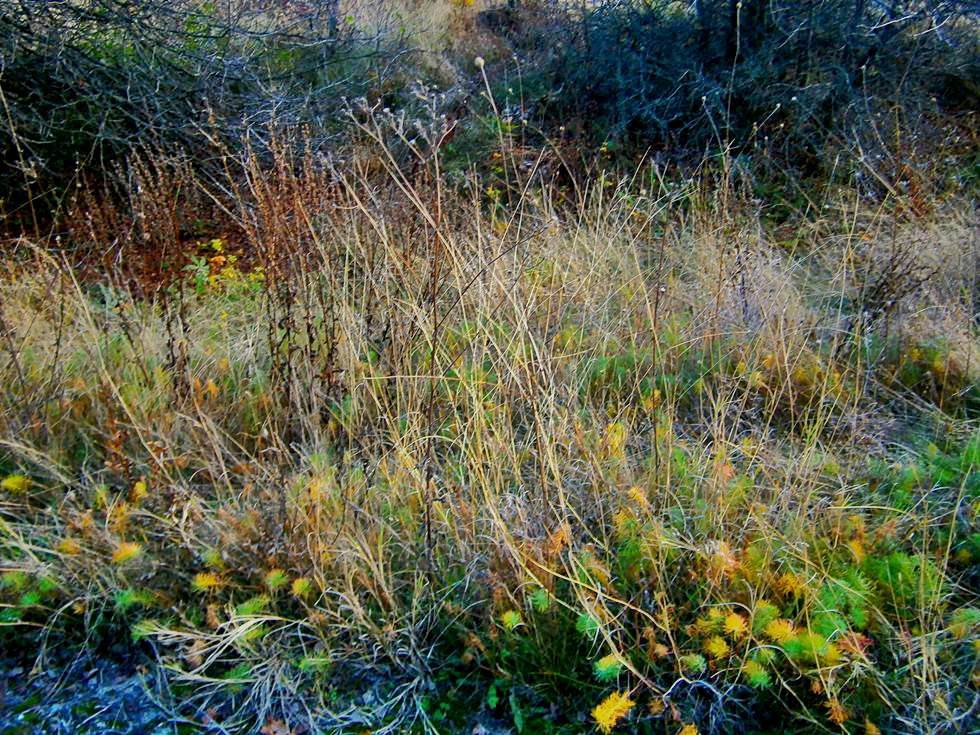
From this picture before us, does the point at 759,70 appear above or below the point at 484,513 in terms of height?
above

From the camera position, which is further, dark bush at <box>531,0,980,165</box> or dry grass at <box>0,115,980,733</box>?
dark bush at <box>531,0,980,165</box>

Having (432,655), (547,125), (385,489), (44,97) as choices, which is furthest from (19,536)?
(547,125)

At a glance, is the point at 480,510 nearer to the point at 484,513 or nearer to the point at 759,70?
the point at 484,513

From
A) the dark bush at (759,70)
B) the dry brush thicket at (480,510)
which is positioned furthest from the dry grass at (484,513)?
the dark bush at (759,70)

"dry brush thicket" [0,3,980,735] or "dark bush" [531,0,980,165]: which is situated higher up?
"dark bush" [531,0,980,165]

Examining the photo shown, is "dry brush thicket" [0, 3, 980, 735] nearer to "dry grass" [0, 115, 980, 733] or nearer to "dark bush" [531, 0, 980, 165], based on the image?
"dry grass" [0, 115, 980, 733]

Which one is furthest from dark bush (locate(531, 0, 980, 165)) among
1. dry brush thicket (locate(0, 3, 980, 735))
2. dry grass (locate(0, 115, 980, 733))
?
dry grass (locate(0, 115, 980, 733))

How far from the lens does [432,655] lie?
7.49 ft

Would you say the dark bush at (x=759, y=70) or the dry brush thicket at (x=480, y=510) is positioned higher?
the dark bush at (x=759, y=70)

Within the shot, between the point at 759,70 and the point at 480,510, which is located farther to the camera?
the point at 759,70

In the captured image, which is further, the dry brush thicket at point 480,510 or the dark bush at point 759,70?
the dark bush at point 759,70

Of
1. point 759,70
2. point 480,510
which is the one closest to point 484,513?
point 480,510

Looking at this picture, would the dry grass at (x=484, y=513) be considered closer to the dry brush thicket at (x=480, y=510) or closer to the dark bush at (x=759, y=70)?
the dry brush thicket at (x=480, y=510)

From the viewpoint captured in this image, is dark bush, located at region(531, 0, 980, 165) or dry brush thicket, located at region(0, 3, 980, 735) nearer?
dry brush thicket, located at region(0, 3, 980, 735)
